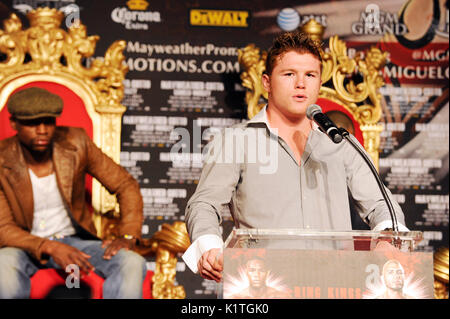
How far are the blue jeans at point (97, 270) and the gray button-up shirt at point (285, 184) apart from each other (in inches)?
59.9

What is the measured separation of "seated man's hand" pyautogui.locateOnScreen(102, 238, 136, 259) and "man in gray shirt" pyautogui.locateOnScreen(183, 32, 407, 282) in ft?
5.30

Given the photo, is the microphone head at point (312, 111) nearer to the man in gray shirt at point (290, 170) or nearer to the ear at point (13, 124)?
the man in gray shirt at point (290, 170)

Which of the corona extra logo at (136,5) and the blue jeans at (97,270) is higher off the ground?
the corona extra logo at (136,5)

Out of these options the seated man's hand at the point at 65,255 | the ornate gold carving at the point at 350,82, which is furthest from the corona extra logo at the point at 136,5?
the seated man's hand at the point at 65,255

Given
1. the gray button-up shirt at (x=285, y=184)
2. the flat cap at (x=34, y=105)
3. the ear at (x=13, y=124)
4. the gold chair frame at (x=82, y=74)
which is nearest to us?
the gray button-up shirt at (x=285, y=184)

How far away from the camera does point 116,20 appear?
5031 millimetres

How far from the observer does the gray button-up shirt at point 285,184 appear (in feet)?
7.77

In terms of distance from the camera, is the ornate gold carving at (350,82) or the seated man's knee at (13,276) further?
the ornate gold carving at (350,82)

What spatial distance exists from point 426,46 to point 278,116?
308 cm

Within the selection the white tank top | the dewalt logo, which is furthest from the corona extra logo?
the white tank top

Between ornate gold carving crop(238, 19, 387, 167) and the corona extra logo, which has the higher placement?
the corona extra logo

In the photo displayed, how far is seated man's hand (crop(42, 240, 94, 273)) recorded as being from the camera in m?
3.80

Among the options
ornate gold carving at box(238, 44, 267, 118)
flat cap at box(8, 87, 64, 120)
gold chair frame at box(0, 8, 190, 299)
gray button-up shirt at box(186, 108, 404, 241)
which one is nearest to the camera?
gray button-up shirt at box(186, 108, 404, 241)

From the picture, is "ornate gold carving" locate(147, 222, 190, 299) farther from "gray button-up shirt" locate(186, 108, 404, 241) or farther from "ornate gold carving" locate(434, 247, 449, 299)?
"gray button-up shirt" locate(186, 108, 404, 241)
